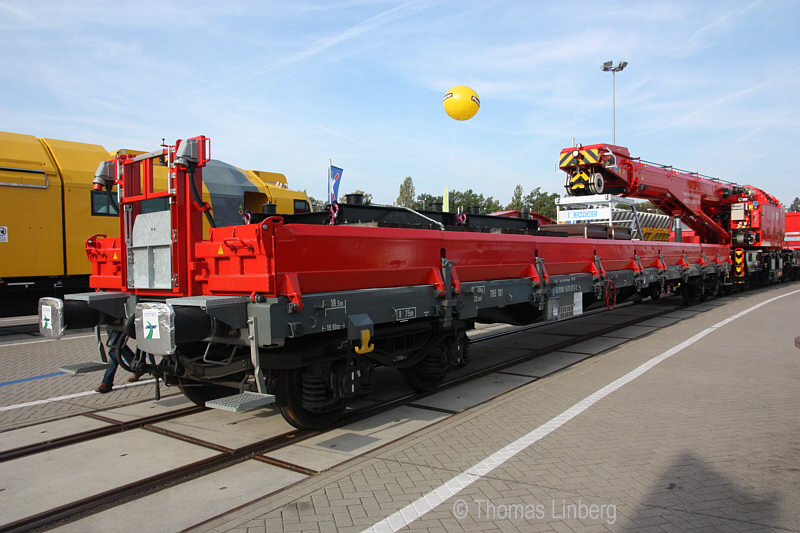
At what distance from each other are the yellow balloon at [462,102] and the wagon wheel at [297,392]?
20.6ft

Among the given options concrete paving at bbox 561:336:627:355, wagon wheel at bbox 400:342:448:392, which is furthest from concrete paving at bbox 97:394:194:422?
concrete paving at bbox 561:336:627:355

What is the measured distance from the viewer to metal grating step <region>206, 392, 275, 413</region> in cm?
396

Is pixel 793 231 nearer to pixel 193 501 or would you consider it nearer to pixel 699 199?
pixel 699 199

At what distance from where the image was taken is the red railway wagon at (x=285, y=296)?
4.21m

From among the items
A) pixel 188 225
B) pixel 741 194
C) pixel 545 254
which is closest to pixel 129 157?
pixel 188 225

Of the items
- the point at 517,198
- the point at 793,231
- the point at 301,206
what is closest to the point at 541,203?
the point at 517,198

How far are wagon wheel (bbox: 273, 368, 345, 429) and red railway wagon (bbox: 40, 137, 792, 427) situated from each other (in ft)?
0.04

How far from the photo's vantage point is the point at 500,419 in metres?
5.28

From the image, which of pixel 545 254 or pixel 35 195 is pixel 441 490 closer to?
pixel 545 254

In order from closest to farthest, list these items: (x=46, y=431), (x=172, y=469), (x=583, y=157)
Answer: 1. (x=172, y=469)
2. (x=46, y=431)
3. (x=583, y=157)

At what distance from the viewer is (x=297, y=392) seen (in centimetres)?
479

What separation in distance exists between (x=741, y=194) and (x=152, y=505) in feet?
67.9

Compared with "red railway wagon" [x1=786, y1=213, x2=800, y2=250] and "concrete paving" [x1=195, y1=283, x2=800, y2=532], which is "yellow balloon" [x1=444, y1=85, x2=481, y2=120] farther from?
"red railway wagon" [x1=786, y1=213, x2=800, y2=250]

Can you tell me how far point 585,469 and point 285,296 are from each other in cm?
259
